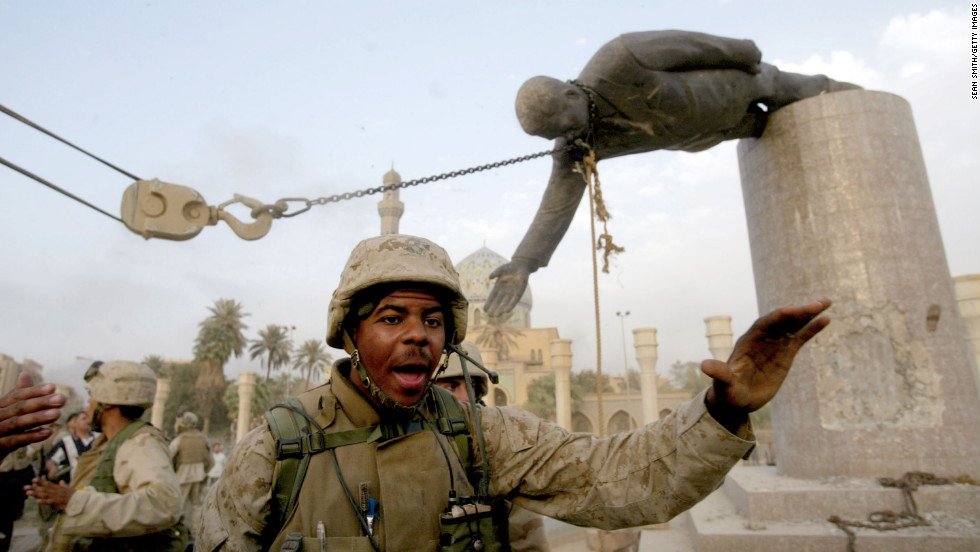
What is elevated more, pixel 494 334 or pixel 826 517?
pixel 494 334

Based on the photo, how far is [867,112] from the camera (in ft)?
16.9

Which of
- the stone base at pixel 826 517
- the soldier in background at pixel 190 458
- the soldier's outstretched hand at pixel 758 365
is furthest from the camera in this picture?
the soldier in background at pixel 190 458

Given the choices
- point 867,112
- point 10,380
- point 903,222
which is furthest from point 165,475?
point 10,380

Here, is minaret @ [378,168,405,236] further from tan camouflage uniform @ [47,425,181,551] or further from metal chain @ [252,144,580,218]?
tan camouflage uniform @ [47,425,181,551]

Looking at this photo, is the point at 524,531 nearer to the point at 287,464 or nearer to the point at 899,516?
the point at 287,464

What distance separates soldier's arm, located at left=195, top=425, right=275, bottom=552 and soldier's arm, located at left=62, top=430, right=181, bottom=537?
144cm

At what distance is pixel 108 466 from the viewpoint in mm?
3299

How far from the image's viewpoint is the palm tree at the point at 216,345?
4131 centimetres

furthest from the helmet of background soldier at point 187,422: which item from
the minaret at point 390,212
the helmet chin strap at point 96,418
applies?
the minaret at point 390,212

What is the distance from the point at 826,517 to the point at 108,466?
509 cm

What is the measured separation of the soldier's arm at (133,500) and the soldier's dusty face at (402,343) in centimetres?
196

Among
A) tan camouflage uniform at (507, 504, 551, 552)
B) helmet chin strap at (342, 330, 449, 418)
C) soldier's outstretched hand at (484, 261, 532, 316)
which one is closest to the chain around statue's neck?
soldier's outstretched hand at (484, 261, 532, 316)

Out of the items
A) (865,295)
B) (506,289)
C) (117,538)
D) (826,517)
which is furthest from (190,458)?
(865,295)

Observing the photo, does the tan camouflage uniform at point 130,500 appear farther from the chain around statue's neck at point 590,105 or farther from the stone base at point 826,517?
the chain around statue's neck at point 590,105
